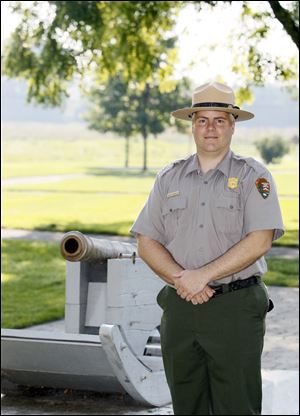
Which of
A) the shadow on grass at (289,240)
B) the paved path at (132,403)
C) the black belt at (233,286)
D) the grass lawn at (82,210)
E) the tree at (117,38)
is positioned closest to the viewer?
the black belt at (233,286)

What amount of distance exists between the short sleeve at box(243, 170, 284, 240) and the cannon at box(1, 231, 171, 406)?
269 cm

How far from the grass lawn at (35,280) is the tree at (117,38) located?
3450mm

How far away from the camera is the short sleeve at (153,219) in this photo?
3514mm

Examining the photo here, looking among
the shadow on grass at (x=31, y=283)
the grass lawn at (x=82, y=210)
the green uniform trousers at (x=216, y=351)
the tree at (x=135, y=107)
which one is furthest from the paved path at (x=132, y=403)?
the tree at (x=135, y=107)

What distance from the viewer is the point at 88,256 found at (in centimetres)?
574

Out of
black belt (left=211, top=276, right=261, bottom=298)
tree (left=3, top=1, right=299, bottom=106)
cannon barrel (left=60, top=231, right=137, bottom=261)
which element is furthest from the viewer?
tree (left=3, top=1, right=299, bottom=106)

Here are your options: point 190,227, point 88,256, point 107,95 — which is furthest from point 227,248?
point 107,95

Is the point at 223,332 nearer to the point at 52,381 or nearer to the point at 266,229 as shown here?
the point at 266,229

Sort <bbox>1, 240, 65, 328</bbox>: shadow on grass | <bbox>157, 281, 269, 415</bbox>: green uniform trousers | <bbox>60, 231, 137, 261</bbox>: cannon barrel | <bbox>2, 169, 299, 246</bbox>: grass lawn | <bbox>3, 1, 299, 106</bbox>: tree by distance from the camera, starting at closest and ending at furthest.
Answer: <bbox>157, 281, 269, 415</bbox>: green uniform trousers, <bbox>60, 231, 137, 261</bbox>: cannon barrel, <bbox>1, 240, 65, 328</bbox>: shadow on grass, <bbox>3, 1, 299, 106</bbox>: tree, <bbox>2, 169, 299, 246</bbox>: grass lawn

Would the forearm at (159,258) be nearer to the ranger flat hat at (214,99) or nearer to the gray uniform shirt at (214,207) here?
the gray uniform shirt at (214,207)

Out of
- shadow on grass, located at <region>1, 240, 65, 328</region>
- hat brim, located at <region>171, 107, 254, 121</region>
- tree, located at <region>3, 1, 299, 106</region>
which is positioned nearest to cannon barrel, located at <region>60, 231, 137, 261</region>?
hat brim, located at <region>171, 107, 254, 121</region>

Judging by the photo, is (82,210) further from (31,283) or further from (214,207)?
(214,207)

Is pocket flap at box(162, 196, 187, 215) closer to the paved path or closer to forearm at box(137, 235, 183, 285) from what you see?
forearm at box(137, 235, 183, 285)

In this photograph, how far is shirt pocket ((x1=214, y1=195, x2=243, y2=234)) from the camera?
339 centimetres
